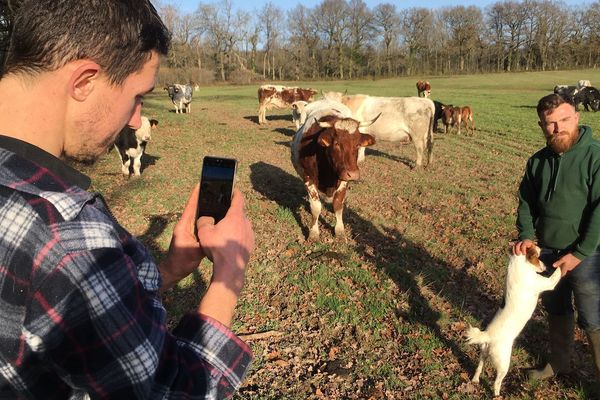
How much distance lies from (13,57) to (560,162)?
365cm

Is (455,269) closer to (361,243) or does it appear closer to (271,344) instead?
(361,243)

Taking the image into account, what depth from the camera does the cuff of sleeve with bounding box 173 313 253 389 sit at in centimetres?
105

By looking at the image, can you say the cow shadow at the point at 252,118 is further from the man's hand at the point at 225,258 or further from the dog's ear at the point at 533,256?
the man's hand at the point at 225,258

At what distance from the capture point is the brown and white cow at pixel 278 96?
22859 millimetres

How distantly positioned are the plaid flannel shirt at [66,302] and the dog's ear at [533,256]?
3.11 metres

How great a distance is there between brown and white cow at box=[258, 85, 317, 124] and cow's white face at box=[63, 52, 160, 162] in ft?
70.7

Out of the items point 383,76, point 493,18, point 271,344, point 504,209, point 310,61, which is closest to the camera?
point 271,344

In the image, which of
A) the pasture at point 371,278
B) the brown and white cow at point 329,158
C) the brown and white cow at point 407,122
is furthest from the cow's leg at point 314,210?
the brown and white cow at point 407,122

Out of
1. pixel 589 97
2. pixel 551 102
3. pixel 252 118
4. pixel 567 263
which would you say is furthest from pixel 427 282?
pixel 589 97

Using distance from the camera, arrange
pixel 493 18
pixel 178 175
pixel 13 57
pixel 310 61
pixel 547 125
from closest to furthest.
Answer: pixel 13 57 < pixel 547 125 < pixel 178 175 < pixel 310 61 < pixel 493 18

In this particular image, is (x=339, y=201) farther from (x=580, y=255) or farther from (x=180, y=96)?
(x=180, y=96)

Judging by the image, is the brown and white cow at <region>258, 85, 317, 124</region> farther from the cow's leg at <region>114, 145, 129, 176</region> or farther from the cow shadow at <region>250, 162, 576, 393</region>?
the cow shadow at <region>250, 162, 576, 393</region>

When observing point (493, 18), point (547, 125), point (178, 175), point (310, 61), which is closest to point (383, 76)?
point (310, 61)

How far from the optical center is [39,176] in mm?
845
